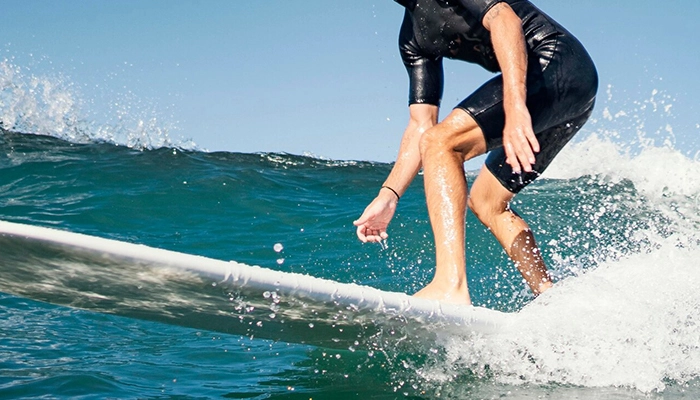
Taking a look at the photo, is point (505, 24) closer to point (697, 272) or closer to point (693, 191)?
point (697, 272)

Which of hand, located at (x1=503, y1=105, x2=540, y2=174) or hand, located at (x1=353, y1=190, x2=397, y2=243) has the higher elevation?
hand, located at (x1=503, y1=105, x2=540, y2=174)

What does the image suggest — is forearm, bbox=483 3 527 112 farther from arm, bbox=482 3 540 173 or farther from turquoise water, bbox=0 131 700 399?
turquoise water, bbox=0 131 700 399

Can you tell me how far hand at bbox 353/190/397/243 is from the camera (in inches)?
143

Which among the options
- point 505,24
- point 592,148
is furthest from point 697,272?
point 592,148

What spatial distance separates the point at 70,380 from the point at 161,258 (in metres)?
Result: 1.04

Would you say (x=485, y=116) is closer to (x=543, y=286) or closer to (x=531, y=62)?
(x=531, y=62)

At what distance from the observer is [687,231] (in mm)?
10000

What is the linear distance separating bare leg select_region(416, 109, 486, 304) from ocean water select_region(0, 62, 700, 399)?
26 centimetres

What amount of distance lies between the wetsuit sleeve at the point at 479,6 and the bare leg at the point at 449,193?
17.4 inches

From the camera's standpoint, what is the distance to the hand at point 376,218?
3625 mm

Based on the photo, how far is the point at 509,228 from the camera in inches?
159

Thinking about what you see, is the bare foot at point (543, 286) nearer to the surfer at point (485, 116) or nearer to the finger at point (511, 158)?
the surfer at point (485, 116)

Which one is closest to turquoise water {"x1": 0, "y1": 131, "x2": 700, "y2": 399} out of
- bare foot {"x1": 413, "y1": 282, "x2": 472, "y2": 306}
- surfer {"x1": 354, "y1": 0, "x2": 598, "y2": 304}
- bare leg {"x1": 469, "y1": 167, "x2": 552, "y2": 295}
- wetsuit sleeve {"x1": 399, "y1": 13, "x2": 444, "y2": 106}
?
bare foot {"x1": 413, "y1": 282, "x2": 472, "y2": 306}

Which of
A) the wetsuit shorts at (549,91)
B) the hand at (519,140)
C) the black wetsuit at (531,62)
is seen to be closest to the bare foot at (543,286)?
the black wetsuit at (531,62)
